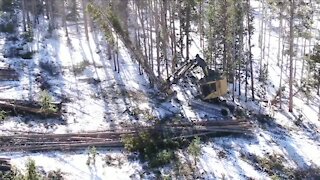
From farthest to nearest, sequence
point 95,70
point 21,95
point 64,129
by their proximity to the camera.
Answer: point 95,70 < point 21,95 < point 64,129

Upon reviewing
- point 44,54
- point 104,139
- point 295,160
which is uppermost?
point 44,54

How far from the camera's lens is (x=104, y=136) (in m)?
Result: 20.3

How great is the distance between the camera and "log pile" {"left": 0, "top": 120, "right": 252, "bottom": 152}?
19.0 m

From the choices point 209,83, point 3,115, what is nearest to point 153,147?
point 209,83

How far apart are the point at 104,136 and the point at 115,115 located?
255cm

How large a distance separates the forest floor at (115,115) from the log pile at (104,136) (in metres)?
0.43

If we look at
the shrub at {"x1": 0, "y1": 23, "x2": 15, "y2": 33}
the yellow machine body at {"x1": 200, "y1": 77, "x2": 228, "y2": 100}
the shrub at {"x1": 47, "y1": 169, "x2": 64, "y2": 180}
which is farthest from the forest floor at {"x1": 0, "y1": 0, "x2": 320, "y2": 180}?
the shrub at {"x1": 0, "y1": 23, "x2": 15, "y2": 33}

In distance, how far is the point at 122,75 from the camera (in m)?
28.4

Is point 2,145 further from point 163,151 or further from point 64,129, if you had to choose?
point 163,151

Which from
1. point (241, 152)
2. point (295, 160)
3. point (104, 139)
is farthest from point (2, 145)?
point (295, 160)

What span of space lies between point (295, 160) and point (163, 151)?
6.13 meters

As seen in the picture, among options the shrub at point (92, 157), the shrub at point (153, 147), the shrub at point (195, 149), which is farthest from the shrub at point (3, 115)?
the shrub at point (195, 149)

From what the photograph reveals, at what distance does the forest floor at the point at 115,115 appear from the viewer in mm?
18547

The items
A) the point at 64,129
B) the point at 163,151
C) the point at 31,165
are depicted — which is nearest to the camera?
the point at 31,165
